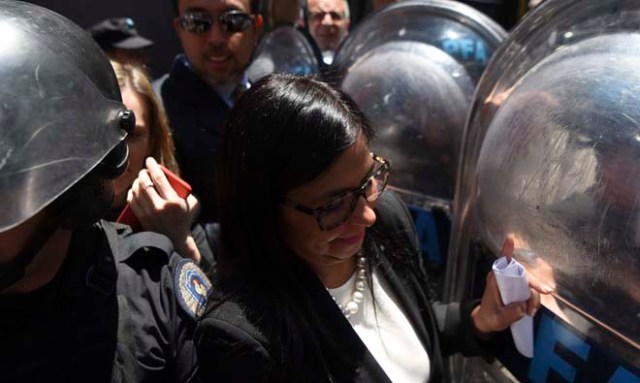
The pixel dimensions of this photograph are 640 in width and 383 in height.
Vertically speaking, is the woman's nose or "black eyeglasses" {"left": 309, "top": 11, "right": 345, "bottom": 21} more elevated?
the woman's nose

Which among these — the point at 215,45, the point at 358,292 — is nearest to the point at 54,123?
the point at 358,292

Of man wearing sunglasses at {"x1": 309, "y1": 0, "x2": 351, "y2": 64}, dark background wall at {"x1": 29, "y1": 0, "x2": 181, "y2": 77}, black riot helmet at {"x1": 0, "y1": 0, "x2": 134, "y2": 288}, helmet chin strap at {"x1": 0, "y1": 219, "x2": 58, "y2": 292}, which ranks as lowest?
dark background wall at {"x1": 29, "y1": 0, "x2": 181, "y2": 77}

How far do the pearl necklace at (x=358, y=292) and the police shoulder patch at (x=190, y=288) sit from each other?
213 mm

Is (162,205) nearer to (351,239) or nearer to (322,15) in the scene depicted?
(351,239)

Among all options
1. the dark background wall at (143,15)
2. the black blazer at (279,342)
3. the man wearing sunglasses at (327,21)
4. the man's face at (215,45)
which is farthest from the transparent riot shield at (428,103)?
the dark background wall at (143,15)

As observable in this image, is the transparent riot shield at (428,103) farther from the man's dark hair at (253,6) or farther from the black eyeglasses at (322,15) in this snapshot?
the black eyeglasses at (322,15)

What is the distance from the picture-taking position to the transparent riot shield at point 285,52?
111 inches

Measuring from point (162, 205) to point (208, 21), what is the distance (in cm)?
96

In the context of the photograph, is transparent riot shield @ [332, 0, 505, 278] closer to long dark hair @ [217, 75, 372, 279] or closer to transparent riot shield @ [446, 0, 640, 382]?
transparent riot shield @ [446, 0, 640, 382]

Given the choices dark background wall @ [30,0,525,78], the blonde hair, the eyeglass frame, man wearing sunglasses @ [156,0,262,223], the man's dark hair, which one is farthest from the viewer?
dark background wall @ [30,0,525,78]

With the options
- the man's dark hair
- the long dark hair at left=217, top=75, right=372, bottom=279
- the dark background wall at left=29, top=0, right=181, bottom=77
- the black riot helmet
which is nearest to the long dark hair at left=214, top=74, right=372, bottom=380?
the long dark hair at left=217, top=75, right=372, bottom=279

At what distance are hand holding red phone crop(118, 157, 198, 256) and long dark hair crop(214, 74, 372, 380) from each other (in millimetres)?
204

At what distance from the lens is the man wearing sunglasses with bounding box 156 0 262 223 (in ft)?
6.57

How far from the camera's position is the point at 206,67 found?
2.11 m
